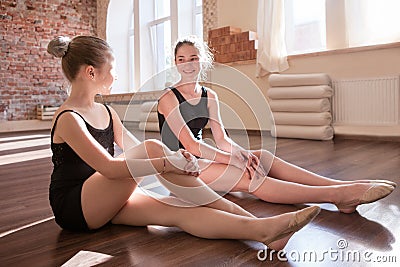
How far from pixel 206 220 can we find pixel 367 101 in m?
3.63

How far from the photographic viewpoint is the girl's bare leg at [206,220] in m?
1.10

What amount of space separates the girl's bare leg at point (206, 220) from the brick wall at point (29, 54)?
6.99 meters

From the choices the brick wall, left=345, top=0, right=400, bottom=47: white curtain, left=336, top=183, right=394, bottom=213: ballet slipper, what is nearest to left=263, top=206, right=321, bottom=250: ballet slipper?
left=336, top=183, right=394, bottom=213: ballet slipper

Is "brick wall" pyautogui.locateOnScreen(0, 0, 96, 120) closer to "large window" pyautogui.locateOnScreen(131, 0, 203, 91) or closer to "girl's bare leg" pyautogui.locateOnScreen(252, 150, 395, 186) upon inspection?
"large window" pyautogui.locateOnScreen(131, 0, 203, 91)

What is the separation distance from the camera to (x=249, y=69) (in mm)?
5512

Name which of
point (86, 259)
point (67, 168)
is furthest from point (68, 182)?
point (86, 259)

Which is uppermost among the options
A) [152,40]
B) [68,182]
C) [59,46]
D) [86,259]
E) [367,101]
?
[152,40]

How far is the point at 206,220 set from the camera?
1.20 meters

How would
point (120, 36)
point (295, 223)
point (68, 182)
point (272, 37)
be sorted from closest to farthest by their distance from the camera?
1. point (295, 223)
2. point (68, 182)
3. point (272, 37)
4. point (120, 36)

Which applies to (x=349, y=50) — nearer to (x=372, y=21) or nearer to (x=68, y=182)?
(x=372, y=21)

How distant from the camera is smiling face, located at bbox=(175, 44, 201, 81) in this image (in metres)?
1.77

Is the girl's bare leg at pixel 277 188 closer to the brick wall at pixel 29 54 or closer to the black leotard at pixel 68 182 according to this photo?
the black leotard at pixel 68 182

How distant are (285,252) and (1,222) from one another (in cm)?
117

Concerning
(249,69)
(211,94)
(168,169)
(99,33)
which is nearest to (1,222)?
(168,169)
